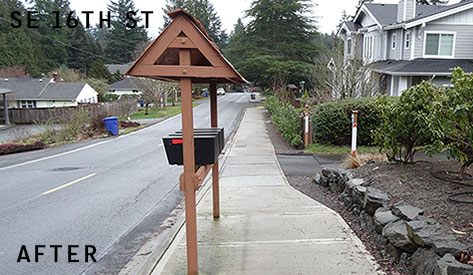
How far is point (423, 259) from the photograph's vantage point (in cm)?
377

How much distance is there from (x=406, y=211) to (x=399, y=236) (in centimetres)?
53

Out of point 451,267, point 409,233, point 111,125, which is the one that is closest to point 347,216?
point 409,233

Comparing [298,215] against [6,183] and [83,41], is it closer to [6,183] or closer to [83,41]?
[6,183]

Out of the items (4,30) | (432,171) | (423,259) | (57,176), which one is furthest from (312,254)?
(4,30)

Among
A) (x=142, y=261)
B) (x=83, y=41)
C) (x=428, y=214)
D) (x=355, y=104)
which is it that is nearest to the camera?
(x=428, y=214)

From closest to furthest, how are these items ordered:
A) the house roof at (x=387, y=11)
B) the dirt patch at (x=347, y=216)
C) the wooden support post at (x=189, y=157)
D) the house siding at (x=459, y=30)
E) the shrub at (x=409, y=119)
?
the wooden support post at (x=189, y=157) → the dirt patch at (x=347, y=216) → the shrub at (x=409, y=119) → the house siding at (x=459, y=30) → the house roof at (x=387, y=11)

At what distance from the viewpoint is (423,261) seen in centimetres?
375

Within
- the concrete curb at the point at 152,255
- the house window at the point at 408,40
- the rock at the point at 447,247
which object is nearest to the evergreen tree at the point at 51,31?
the house window at the point at 408,40

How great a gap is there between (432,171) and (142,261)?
490cm

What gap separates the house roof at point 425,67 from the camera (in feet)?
62.0

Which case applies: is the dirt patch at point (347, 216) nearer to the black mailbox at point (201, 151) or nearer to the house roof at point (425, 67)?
the black mailbox at point (201, 151)

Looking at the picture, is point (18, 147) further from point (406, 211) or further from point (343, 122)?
point (406, 211)

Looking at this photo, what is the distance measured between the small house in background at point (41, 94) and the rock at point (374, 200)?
3765cm

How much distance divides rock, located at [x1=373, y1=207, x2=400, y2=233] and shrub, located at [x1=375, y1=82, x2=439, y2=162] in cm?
178
